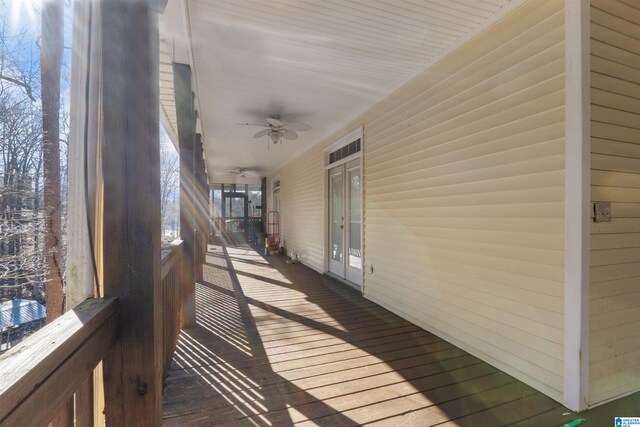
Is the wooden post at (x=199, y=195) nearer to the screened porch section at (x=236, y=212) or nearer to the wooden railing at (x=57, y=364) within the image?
the wooden railing at (x=57, y=364)

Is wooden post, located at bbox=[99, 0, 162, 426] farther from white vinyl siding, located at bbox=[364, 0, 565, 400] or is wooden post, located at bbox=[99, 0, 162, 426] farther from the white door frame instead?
the white door frame

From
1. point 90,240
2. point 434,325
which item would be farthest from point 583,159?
point 90,240

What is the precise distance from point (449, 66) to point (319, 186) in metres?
3.59

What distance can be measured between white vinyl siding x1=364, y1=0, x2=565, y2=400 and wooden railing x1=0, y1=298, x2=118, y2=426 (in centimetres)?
242

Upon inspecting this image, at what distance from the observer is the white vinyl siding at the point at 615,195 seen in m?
1.85

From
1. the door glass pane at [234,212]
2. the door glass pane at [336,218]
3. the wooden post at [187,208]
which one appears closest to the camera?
the wooden post at [187,208]

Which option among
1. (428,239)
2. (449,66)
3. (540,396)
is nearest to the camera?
(540,396)

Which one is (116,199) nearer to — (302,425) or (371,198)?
(302,425)

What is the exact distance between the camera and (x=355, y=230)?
4.81 meters

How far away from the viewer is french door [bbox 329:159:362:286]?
185 inches

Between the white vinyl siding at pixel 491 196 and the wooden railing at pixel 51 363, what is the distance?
2.42 meters

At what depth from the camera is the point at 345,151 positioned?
5117 millimetres

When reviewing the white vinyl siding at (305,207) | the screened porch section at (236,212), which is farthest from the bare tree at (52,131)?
the screened porch section at (236,212)

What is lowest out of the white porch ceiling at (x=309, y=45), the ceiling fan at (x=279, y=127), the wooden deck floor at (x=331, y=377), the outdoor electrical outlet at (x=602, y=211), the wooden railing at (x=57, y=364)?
the wooden deck floor at (x=331, y=377)
